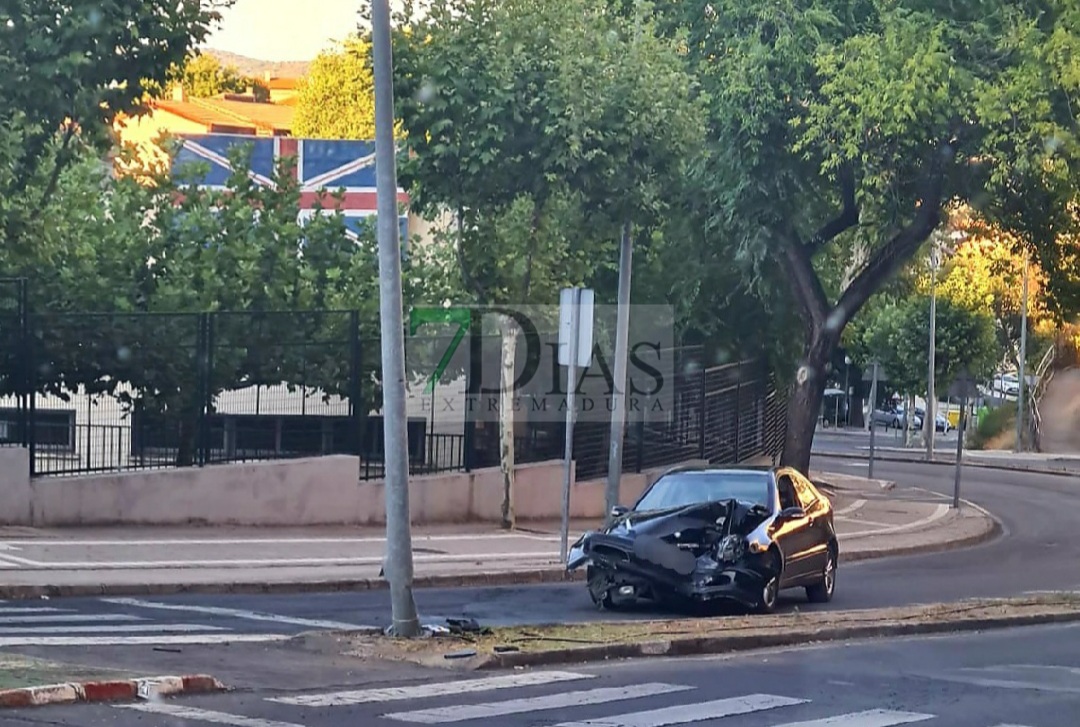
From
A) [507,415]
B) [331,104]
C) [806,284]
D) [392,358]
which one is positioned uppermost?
[331,104]

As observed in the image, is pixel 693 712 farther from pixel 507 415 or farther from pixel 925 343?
pixel 925 343

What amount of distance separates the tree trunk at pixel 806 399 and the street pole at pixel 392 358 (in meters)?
19.2

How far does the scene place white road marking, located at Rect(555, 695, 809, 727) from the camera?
9.76 m

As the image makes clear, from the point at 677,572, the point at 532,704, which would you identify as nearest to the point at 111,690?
the point at 532,704

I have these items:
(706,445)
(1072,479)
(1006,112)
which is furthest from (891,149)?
(1072,479)

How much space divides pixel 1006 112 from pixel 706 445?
10.4 m

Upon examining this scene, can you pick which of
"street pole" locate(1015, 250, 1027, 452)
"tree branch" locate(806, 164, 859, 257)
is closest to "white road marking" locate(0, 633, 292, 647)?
"tree branch" locate(806, 164, 859, 257)

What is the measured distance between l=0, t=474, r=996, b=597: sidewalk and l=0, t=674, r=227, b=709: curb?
6112mm

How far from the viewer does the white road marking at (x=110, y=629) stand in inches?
512

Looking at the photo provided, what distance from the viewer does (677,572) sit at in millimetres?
15820

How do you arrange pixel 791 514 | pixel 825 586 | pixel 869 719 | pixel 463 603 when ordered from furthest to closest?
1. pixel 825 586
2. pixel 791 514
3. pixel 463 603
4. pixel 869 719

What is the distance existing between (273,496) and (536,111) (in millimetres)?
6851

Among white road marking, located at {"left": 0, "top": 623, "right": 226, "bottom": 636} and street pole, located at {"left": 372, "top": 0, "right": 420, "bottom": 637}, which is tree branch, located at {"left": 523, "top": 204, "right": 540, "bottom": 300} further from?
white road marking, located at {"left": 0, "top": 623, "right": 226, "bottom": 636}

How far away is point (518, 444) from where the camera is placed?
2723cm
